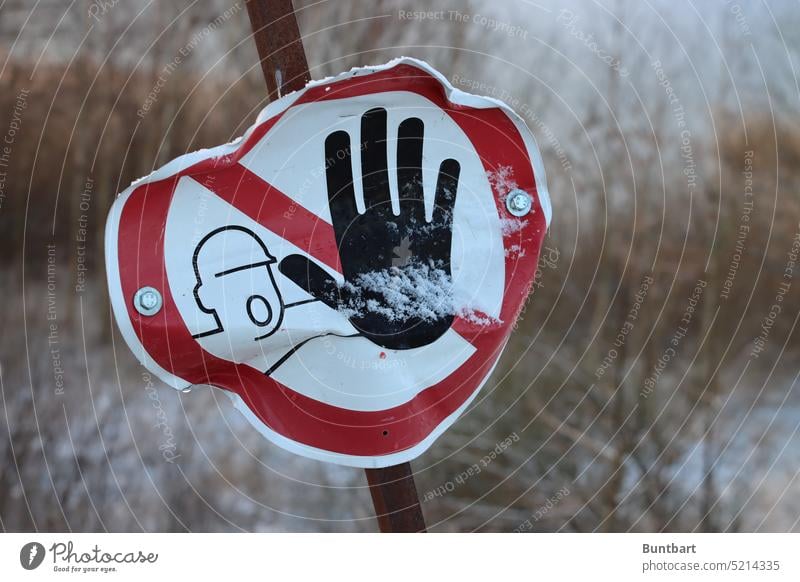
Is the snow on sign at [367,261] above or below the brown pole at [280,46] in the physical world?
below

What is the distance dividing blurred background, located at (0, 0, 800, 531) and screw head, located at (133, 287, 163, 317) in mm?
1321

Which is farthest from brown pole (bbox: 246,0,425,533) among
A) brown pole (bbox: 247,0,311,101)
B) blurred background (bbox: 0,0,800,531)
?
blurred background (bbox: 0,0,800,531)

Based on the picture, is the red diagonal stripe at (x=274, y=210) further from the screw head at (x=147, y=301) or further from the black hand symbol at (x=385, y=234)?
the screw head at (x=147, y=301)

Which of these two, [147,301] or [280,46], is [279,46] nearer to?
[280,46]

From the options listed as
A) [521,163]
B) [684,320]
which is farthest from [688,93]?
[521,163]

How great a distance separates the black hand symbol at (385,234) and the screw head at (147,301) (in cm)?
15

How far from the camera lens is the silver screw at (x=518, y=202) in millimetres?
951

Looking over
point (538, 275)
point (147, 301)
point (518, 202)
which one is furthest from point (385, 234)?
point (538, 275)

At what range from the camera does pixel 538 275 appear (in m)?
2.24

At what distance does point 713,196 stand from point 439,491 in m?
1.12

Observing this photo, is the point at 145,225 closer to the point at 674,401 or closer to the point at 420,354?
the point at 420,354

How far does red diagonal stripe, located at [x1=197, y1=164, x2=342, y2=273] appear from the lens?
92 cm

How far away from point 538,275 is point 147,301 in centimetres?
146

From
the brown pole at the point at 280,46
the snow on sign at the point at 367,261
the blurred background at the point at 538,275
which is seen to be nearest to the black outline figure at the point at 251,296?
the snow on sign at the point at 367,261
